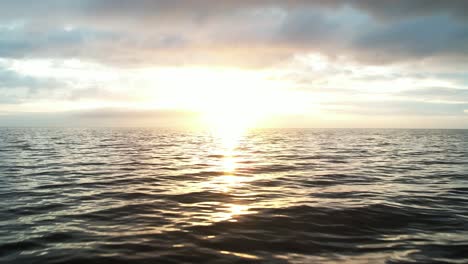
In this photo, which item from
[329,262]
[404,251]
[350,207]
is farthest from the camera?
[350,207]

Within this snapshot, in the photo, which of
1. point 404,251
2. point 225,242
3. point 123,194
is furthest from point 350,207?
point 123,194

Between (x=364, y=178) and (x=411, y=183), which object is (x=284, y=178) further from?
(x=411, y=183)

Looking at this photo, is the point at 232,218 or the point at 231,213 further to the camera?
the point at 231,213

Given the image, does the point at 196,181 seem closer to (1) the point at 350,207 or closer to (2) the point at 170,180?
(2) the point at 170,180

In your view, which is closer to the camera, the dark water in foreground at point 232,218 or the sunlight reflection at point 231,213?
the dark water in foreground at point 232,218

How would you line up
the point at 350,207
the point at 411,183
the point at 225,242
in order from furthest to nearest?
the point at 411,183 < the point at 350,207 < the point at 225,242

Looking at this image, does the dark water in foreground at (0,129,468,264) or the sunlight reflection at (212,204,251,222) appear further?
the sunlight reflection at (212,204,251,222)

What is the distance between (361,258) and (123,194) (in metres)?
10.2

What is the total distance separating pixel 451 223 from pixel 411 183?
717 cm

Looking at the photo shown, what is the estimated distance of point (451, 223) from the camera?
9.46m

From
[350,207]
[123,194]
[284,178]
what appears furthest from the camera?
[284,178]

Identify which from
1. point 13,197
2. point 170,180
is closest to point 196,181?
point 170,180

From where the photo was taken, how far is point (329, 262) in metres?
6.66

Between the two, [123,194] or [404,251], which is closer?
[404,251]
